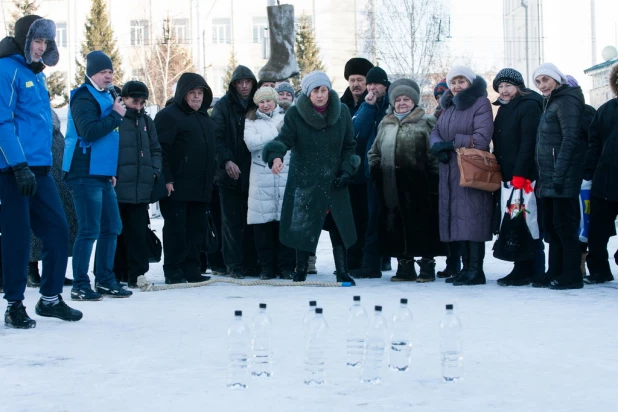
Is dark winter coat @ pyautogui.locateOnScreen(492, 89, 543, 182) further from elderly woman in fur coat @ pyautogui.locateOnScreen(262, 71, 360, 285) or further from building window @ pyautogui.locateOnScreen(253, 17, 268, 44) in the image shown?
building window @ pyautogui.locateOnScreen(253, 17, 268, 44)

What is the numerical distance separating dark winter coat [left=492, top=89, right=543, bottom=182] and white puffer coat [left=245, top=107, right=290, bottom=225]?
7.35 feet

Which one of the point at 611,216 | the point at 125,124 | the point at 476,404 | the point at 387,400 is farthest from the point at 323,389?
the point at 611,216

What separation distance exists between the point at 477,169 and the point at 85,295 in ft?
12.1

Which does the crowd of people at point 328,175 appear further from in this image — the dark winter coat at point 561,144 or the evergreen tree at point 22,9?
the evergreen tree at point 22,9

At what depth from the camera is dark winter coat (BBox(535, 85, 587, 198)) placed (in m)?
8.88

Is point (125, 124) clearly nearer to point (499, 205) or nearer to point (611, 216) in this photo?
point (499, 205)

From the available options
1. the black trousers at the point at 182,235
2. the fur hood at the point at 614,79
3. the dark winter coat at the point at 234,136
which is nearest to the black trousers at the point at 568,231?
the fur hood at the point at 614,79

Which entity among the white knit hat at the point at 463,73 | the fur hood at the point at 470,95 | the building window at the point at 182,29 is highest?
the building window at the point at 182,29

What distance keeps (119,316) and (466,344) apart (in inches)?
106

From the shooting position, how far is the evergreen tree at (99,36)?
176 feet

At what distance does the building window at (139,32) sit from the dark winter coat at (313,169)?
156 ft

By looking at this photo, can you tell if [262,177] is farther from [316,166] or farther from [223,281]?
[223,281]

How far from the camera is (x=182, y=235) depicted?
9820 mm

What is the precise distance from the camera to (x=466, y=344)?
602 cm
